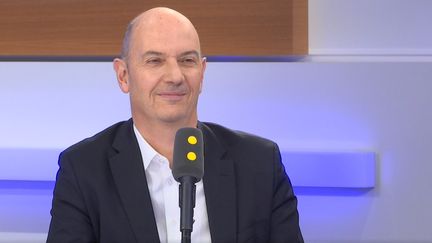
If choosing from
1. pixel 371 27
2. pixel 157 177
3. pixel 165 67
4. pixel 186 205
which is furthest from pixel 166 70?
pixel 371 27

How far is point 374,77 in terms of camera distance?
288 cm

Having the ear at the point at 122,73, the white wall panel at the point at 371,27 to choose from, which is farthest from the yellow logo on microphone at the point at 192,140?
the white wall panel at the point at 371,27

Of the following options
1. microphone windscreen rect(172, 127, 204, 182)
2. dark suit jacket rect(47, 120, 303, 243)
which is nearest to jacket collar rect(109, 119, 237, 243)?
dark suit jacket rect(47, 120, 303, 243)

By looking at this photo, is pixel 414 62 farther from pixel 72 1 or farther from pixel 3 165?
pixel 3 165

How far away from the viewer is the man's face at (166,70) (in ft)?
7.14

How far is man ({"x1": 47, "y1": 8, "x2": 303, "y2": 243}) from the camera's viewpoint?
2162 millimetres

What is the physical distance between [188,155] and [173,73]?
65 centimetres

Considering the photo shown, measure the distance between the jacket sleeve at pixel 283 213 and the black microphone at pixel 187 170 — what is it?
0.78 metres

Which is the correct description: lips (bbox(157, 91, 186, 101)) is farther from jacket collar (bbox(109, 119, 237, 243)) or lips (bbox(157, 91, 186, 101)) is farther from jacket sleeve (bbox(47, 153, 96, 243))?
jacket sleeve (bbox(47, 153, 96, 243))

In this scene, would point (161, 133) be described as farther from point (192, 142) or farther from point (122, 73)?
point (192, 142)

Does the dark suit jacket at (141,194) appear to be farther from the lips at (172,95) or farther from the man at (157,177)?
the lips at (172,95)

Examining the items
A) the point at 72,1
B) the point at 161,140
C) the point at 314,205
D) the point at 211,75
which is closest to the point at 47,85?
the point at 72,1

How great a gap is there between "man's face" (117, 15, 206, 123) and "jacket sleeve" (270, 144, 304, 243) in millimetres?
354

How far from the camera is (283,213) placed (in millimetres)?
2291
